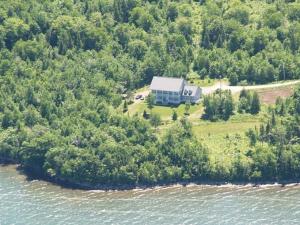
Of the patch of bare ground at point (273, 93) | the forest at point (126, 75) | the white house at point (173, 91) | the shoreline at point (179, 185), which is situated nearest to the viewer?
the shoreline at point (179, 185)

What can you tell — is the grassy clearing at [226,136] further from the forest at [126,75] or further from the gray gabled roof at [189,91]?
the gray gabled roof at [189,91]

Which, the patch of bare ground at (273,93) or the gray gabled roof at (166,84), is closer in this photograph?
the patch of bare ground at (273,93)

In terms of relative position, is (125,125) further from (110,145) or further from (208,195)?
(208,195)

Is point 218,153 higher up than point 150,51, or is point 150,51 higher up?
point 150,51

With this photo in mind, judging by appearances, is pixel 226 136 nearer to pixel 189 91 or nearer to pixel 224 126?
pixel 224 126

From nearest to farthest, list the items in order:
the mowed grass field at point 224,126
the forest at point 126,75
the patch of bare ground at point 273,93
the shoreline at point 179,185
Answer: the shoreline at point 179,185 < the forest at point 126,75 < the mowed grass field at point 224,126 < the patch of bare ground at point 273,93

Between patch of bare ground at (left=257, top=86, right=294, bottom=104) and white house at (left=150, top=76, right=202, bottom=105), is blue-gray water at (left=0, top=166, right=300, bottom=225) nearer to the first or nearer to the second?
patch of bare ground at (left=257, top=86, right=294, bottom=104)

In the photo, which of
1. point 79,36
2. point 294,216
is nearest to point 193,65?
point 79,36

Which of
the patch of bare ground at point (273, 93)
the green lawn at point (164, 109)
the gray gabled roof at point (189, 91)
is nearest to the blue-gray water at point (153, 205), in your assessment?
the green lawn at point (164, 109)
